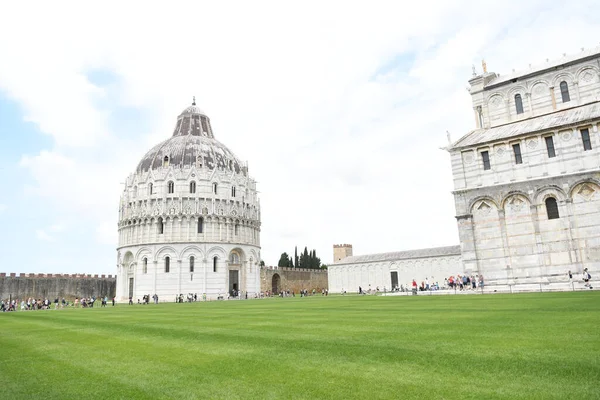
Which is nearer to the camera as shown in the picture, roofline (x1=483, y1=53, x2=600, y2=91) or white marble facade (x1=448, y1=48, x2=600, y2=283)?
white marble facade (x1=448, y1=48, x2=600, y2=283)

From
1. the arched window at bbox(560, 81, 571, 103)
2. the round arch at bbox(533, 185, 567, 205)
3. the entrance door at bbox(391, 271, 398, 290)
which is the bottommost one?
the entrance door at bbox(391, 271, 398, 290)

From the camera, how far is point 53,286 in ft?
193

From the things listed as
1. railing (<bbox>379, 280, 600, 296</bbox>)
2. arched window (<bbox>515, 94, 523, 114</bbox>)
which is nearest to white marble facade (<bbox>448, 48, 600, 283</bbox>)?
arched window (<bbox>515, 94, 523, 114</bbox>)

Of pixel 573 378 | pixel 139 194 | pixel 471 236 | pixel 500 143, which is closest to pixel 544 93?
pixel 500 143

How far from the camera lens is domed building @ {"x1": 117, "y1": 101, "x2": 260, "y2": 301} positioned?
57.7 m

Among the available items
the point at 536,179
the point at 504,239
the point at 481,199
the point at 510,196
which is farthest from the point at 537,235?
the point at 481,199

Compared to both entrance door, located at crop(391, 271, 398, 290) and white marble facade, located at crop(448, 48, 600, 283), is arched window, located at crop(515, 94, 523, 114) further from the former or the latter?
entrance door, located at crop(391, 271, 398, 290)

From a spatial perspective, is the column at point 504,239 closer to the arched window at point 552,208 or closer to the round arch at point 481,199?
the round arch at point 481,199

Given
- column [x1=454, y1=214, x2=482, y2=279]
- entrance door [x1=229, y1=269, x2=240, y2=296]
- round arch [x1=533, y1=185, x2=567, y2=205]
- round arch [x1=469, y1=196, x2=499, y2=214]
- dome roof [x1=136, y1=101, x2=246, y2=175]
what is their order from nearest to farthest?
round arch [x1=533, y1=185, x2=567, y2=205] → round arch [x1=469, y1=196, x2=499, y2=214] → column [x1=454, y1=214, x2=482, y2=279] → entrance door [x1=229, y1=269, x2=240, y2=296] → dome roof [x1=136, y1=101, x2=246, y2=175]

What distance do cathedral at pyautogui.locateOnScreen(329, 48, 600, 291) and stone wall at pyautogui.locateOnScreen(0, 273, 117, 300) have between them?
53.9 m

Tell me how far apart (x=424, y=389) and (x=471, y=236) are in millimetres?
30421

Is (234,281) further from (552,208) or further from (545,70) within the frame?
(545,70)

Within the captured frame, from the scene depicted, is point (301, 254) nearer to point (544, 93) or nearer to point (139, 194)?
point (139, 194)

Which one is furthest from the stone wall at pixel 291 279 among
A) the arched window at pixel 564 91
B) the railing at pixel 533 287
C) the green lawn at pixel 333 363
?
the green lawn at pixel 333 363
